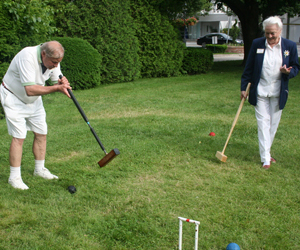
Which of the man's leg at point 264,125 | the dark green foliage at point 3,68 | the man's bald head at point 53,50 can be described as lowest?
the man's leg at point 264,125

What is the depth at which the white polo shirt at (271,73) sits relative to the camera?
454cm

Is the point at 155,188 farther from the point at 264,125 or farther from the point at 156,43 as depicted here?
the point at 156,43

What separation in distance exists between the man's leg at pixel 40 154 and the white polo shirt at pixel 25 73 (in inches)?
21.5

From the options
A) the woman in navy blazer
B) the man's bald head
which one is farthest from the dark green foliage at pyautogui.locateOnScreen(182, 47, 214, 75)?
the man's bald head

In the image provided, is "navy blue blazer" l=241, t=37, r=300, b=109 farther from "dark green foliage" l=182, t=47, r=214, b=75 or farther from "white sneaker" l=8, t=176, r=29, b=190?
"dark green foliage" l=182, t=47, r=214, b=75

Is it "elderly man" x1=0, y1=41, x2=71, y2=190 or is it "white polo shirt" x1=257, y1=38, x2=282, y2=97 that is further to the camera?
"white polo shirt" x1=257, y1=38, x2=282, y2=97

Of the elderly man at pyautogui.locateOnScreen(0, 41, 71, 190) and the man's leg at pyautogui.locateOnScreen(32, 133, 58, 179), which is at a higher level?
the elderly man at pyautogui.locateOnScreen(0, 41, 71, 190)

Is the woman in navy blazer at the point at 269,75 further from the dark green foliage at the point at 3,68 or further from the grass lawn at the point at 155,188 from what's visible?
the dark green foliage at the point at 3,68

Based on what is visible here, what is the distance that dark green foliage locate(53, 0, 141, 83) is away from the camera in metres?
11.2

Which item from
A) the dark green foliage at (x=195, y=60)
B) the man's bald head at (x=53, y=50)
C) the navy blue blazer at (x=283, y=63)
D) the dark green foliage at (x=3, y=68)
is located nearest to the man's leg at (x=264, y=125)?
the navy blue blazer at (x=283, y=63)

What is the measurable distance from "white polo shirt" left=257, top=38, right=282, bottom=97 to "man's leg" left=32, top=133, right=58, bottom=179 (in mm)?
2935

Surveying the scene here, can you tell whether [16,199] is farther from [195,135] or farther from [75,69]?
[75,69]

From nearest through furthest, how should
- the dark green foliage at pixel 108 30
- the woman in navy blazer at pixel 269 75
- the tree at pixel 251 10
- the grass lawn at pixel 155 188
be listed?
the grass lawn at pixel 155 188 → the woman in navy blazer at pixel 269 75 → the dark green foliage at pixel 108 30 → the tree at pixel 251 10

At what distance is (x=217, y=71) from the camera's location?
15828 mm
